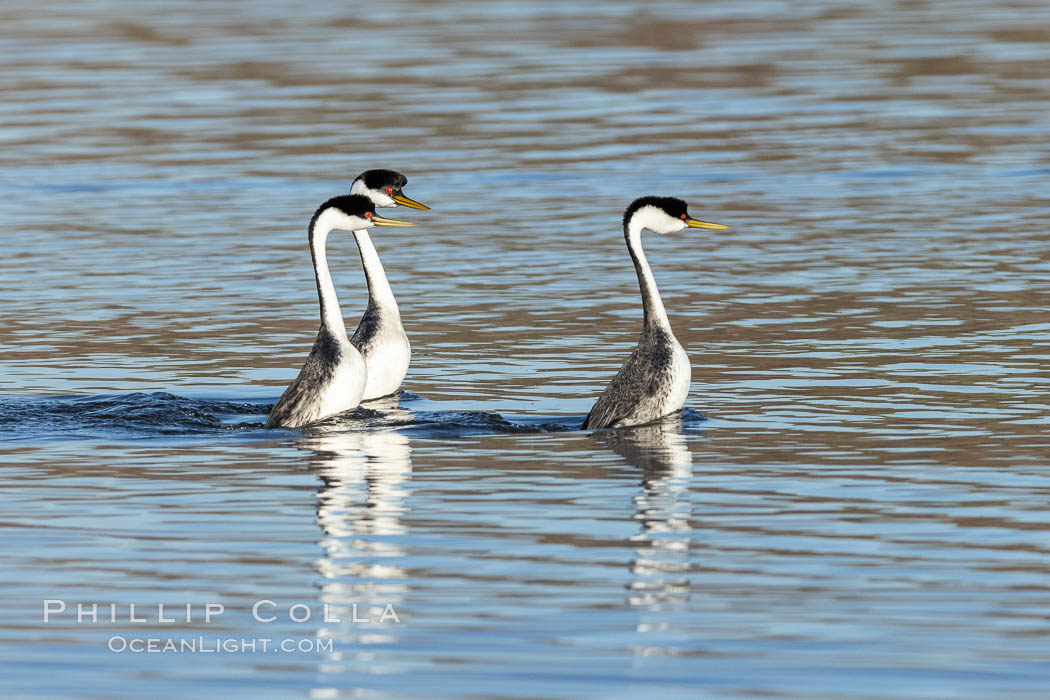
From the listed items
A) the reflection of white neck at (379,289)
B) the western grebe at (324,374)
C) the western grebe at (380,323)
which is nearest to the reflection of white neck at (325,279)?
the western grebe at (324,374)

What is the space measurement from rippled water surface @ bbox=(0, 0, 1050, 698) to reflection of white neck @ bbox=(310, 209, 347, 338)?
2.32 feet

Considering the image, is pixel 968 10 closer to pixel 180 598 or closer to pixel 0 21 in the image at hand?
pixel 0 21

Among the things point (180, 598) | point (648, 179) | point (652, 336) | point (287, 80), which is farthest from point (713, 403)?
point (287, 80)

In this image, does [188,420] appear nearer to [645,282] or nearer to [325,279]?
[325,279]

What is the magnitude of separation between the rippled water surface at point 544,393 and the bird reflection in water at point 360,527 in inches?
1.3

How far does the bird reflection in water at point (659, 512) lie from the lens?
8483 millimetres

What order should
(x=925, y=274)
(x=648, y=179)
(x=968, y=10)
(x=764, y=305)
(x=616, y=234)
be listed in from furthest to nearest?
(x=968, y=10) → (x=648, y=179) → (x=616, y=234) → (x=925, y=274) → (x=764, y=305)

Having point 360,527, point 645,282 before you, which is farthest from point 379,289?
point 360,527

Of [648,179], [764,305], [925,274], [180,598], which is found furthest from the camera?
[648,179]

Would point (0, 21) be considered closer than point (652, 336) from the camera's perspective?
No

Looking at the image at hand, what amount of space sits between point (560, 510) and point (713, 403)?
3454 mm

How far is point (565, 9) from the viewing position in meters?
48.8

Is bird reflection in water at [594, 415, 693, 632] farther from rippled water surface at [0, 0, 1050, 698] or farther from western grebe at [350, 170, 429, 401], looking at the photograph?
western grebe at [350, 170, 429, 401]

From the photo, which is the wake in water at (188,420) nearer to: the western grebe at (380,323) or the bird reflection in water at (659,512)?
the bird reflection in water at (659,512)
